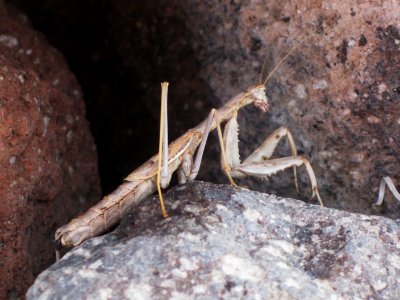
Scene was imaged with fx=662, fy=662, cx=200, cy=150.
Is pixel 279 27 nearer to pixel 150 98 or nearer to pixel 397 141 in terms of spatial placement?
pixel 397 141

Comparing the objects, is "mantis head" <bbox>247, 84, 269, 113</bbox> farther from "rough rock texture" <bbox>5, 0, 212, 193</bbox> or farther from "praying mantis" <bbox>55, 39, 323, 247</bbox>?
"rough rock texture" <bbox>5, 0, 212, 193</bbox>

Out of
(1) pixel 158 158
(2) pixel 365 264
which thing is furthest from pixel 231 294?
(1) pixel 158 158

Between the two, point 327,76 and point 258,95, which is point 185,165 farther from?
point 327,76

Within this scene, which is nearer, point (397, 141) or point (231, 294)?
point (231, 294)

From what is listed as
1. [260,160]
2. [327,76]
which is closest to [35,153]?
[260,160]

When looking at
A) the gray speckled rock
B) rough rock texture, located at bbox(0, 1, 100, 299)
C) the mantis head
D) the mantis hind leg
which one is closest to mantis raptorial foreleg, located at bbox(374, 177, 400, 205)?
the gray speckled rock

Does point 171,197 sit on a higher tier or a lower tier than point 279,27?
lower

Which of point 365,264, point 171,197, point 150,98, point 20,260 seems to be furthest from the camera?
point 150,98

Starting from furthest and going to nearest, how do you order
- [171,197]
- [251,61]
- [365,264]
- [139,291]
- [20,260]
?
[251,61]
[20,260]
[171,197]
[365,264]
[139,291]
